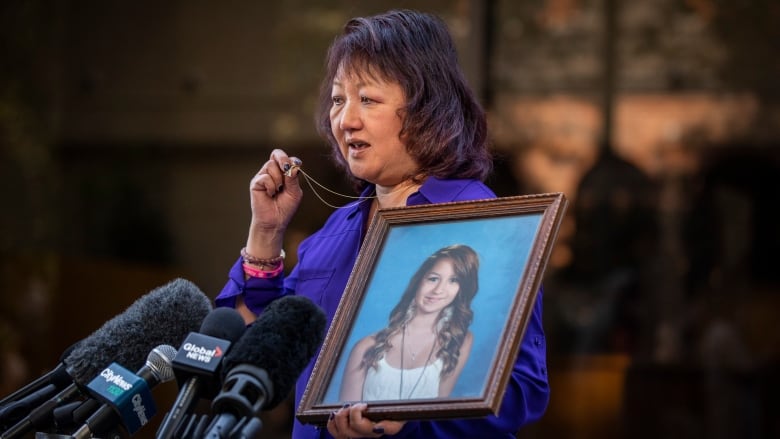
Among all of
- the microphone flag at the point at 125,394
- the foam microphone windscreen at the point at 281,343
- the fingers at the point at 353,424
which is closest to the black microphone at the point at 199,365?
the foam microphone windscreen at the point at 281,343

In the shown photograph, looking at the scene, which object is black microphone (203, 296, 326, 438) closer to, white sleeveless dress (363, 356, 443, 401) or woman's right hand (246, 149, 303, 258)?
white sleeveless dress (363, 356, 443, 401)

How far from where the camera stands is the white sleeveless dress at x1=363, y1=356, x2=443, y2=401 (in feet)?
6.57

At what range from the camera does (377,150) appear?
242cm

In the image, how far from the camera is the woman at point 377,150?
242cm

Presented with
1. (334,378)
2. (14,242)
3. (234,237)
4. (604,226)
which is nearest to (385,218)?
(334,378)

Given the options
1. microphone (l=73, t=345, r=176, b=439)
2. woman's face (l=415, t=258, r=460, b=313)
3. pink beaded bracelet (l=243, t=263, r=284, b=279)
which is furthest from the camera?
pink beaded bracelet (l=243, t=263, r=284, b=279)

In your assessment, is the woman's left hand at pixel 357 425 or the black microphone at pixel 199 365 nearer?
the black microphone at pixel 199 365

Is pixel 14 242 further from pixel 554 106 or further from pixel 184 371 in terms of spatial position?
pixel 184 371

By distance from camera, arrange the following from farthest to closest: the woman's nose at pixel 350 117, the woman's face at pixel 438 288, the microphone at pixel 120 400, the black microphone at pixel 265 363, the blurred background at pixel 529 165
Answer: the blurred background at pixel 529 165
the woman's nose at pixel 350 117
the woman's face at pixel 438 288
the microphone at pixel 120 400
the black microphone at pixel 265 363

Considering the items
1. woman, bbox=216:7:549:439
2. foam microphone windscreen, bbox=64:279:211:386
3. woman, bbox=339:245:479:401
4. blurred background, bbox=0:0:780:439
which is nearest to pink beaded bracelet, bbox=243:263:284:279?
woman, bbox=216:7:549:439

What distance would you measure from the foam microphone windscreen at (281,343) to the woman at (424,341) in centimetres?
19

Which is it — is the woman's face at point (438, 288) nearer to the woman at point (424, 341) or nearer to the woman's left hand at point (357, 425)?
the woman at point (424, 341)

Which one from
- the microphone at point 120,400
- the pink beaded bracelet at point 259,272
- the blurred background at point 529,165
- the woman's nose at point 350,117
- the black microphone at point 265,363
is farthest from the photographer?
the blurred background at point 529,165

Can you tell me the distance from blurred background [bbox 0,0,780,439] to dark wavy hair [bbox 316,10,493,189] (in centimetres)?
403
